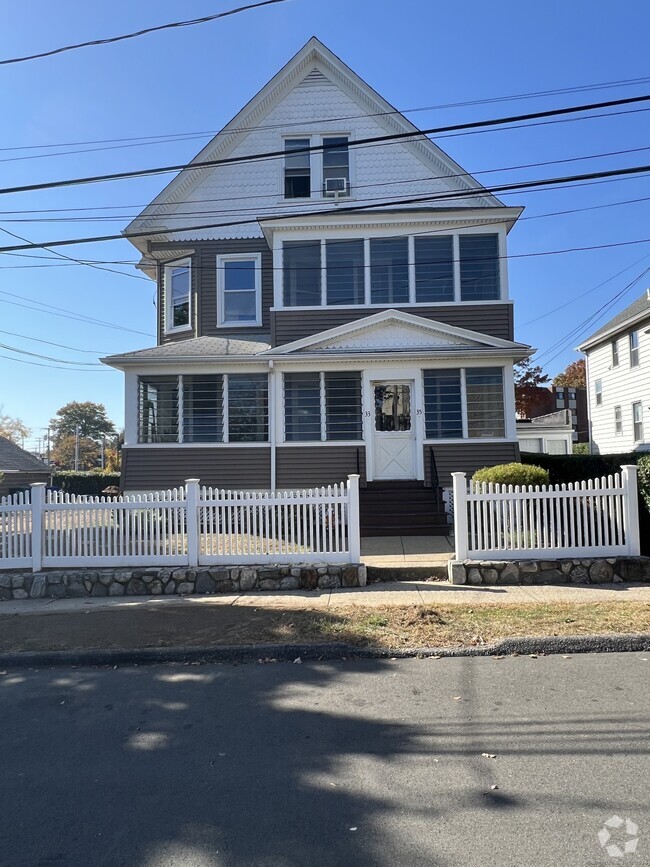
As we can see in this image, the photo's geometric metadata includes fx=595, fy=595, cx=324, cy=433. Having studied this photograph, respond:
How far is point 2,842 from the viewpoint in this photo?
9.89 feet

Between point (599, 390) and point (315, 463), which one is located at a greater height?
point (599, 390)

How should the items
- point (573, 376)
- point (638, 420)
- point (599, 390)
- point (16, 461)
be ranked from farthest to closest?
point (573, 376) → point (16, 461) → point (599, 390) → point (638, 420)

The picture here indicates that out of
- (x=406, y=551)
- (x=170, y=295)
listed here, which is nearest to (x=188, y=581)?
(x=406, y=551)

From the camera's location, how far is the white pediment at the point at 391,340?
12984 millimetres

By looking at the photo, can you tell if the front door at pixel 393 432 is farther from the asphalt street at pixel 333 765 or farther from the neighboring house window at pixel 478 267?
the asphalt street at pixel 333 765

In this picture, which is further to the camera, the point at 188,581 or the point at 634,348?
the point at 634,348

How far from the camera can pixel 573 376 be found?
56.5 m

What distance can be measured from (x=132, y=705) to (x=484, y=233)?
12.6 m

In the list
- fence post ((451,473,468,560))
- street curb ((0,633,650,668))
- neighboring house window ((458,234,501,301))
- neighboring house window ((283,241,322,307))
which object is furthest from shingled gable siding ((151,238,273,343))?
street curb ((0,633,650,668))

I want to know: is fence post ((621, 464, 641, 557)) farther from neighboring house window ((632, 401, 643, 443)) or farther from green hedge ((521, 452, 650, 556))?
neighboring house window ((632, 401, 643, 443))

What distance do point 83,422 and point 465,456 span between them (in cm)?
8269

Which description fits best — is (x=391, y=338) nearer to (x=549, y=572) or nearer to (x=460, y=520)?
(x=460, y=520)

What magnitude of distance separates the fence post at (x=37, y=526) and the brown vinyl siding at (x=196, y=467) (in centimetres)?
483

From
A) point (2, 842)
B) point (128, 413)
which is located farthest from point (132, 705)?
point (128, 413)
